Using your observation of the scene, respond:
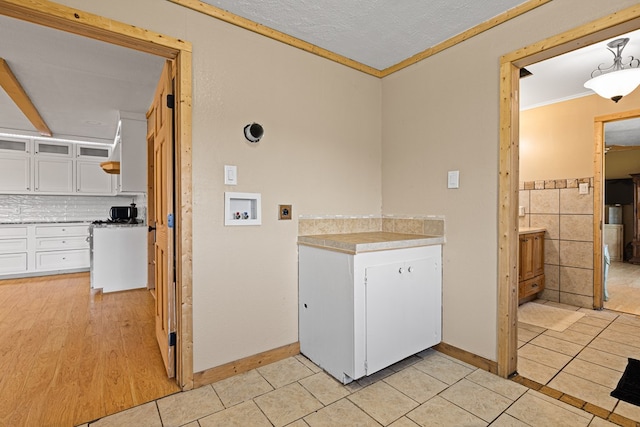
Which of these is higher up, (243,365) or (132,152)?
(132,152)

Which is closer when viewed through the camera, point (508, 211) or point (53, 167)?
point (508, 211)

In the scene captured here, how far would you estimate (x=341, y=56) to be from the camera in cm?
270

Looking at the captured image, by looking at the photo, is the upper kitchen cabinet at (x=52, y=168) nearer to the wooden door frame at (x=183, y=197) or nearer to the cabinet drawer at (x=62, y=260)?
the cabinet drawer at (x=62, y=260)

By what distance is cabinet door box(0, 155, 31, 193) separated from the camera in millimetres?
5164

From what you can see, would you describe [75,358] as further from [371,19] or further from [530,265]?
[530,265]

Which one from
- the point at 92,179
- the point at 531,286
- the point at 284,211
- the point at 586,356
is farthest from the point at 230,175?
the point at 92,179

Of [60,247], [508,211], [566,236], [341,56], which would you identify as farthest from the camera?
[60,247]

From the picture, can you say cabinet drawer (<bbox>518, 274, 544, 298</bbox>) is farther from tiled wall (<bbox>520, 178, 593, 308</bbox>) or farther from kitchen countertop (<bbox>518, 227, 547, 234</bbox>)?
kitchen countertop (<bbox>518, 227, 547, 234</bbox>)

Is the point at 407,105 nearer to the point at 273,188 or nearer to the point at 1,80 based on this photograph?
the point at 273,188

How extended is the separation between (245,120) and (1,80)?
2.89 m

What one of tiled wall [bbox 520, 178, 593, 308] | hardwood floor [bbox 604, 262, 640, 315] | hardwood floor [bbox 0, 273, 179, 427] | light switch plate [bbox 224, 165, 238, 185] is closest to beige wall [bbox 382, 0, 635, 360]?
light switch plate [bbox 224, 165, 238, 185]

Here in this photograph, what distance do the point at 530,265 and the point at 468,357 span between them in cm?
190

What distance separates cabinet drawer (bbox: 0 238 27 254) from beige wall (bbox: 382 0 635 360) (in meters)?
6.00

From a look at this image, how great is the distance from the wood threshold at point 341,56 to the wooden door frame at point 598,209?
7.73 ft
